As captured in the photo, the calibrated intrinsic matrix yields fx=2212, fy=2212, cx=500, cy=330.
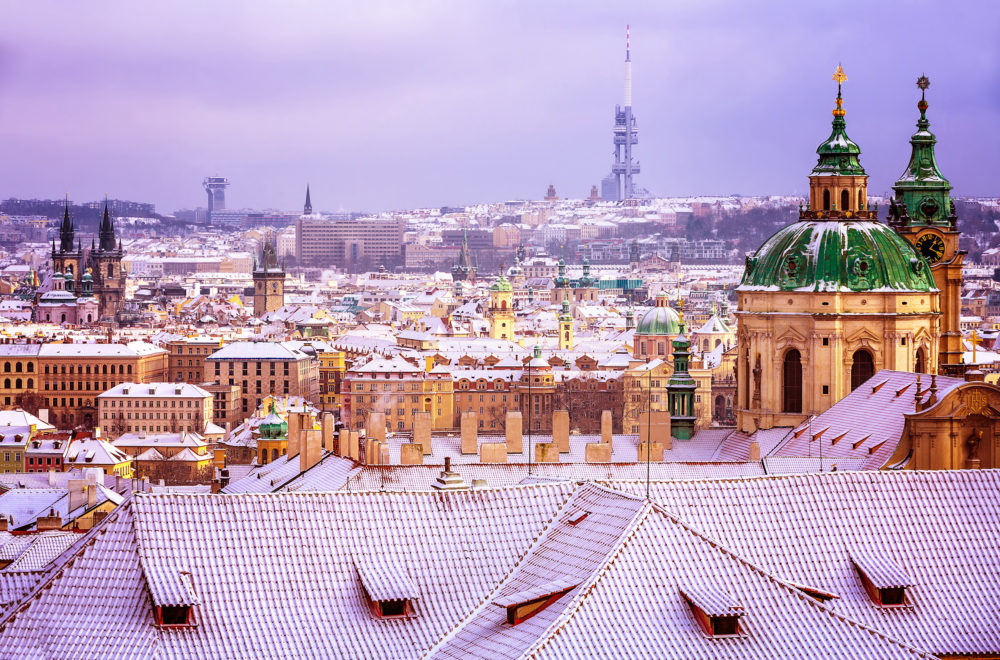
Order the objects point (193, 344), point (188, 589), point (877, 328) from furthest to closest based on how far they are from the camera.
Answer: point (193, 344) < point (877, 328) < point (188, 589)

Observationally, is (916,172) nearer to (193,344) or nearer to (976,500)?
(976,500)

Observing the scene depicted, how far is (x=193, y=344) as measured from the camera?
17600cm

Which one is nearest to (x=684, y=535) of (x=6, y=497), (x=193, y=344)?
(x=6, y=497)

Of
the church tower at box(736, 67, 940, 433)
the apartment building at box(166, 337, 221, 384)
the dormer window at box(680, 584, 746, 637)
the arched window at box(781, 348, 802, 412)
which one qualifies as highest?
the church tower at box(736, 67, 940, 433)

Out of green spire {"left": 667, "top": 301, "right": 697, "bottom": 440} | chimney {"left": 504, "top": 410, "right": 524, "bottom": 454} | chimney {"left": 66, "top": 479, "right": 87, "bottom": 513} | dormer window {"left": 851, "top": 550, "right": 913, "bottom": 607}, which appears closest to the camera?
dormer window {"left": 851, "top": 550, "right": 913, "bottom": 607}

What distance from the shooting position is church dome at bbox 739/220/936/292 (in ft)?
194

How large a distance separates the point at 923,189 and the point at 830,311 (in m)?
8.74

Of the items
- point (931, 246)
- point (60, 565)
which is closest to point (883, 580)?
point (60, 565)

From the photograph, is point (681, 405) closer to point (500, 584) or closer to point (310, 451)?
point (310, 451)

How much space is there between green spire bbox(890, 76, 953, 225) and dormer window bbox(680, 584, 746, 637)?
41079 millimetres

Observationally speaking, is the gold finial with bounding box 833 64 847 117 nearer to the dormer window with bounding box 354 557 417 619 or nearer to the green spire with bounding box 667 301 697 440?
the green spire with bounding box 667 301 697 440

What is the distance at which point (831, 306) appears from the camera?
59.1m

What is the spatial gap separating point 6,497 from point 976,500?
50812 mm

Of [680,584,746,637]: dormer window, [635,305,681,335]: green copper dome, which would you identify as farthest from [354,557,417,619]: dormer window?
[635,305,681,335]: green copper dome
